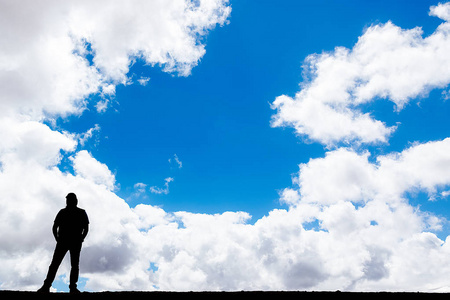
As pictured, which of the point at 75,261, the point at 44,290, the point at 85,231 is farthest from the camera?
the point at 85,231

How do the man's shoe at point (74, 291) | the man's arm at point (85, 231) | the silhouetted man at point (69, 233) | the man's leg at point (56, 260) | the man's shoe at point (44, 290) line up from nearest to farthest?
the man's shoe at point (44, 290) → the man's shoe at point (74, 291) → the man's leg at point (56, 260) → the silhouetted man at point (69, 233) → the man's arm at point (85, 231)

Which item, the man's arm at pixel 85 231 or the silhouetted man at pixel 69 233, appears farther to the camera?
the man's arm at pixel 85 231

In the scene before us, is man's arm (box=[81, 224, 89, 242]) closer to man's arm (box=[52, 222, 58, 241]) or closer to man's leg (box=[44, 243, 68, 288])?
man's leg (box=[44, 243, 68, 288])

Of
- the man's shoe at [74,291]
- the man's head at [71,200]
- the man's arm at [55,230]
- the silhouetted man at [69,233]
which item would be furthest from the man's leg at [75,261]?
the man's head at [71,200]

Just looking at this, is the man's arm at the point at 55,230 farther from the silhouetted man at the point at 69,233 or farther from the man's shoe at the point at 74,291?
the man's shoe at the point at 74,291

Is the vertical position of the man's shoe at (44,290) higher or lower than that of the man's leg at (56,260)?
lower

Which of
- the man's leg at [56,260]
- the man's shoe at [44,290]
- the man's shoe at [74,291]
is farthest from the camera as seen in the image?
the man's leg at [56,260]

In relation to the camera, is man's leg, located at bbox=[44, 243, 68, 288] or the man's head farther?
the man's head
